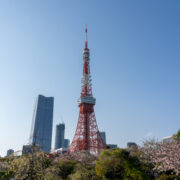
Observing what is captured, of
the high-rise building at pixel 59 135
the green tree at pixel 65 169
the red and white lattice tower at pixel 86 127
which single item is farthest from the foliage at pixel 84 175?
the high-rise building at pixel 59 135

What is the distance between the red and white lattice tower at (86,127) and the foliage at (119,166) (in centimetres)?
1942

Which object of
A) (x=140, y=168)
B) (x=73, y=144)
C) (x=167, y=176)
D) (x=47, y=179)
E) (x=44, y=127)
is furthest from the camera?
(x=44, y=127)

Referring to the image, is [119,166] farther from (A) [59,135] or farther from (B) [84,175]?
(A) [59,135]

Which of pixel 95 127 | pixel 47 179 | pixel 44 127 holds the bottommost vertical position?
pixel 47 179

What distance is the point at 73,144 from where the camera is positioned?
126 ft

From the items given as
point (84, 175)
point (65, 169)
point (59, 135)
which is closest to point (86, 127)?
point (65, 169)

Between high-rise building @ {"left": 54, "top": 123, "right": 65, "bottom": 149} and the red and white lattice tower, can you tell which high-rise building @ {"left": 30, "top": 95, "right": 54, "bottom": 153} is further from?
the red and white lattice tower

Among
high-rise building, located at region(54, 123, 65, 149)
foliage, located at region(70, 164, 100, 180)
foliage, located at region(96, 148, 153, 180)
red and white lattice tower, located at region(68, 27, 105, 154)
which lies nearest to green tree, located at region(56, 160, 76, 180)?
foliage, located at region(70, 164, 100, 180)

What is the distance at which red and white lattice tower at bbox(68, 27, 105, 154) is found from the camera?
37969mm

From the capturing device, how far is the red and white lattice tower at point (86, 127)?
125 feet

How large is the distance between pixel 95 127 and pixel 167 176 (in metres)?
24.7

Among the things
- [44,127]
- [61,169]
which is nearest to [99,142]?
[61,169]

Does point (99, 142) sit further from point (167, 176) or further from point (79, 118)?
point (167, 176)

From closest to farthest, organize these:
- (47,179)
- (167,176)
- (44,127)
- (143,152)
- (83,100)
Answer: (47,179) → (167,176) → (143,152) → (83,100) → (44,127)
